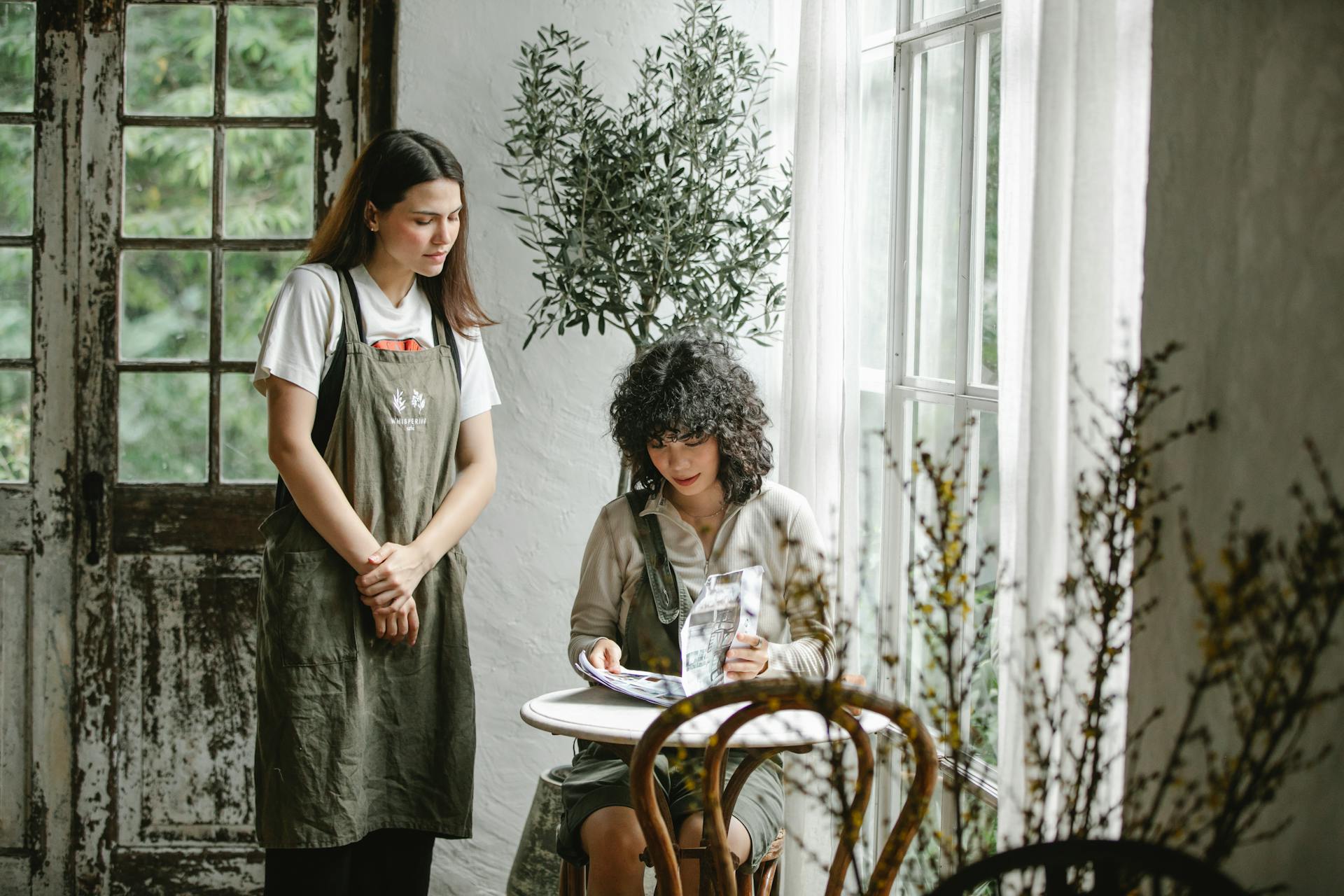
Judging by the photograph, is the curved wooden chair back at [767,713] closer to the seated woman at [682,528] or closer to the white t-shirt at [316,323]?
the seated woman at [682,528]

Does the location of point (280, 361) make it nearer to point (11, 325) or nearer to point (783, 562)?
point (783, 562)

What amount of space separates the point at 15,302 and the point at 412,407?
1.58m

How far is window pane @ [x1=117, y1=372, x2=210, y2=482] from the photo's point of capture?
3.31m

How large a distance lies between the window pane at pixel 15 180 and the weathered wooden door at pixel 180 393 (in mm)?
155

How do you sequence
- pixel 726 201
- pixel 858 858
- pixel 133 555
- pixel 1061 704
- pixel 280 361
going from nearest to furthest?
pixel 1061 704
pixel 280 361
pixel 858 858
pixel 726 201
pixel 133 555

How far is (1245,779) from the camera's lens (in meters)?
1.48

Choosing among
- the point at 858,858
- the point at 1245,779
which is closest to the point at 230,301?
the point at 858,858

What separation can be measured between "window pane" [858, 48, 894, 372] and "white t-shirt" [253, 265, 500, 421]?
1008 mm

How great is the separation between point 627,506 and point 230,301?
59.3 inches

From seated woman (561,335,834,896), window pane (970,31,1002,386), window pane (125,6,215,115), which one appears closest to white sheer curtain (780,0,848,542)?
seated woman (561,335,834,896)

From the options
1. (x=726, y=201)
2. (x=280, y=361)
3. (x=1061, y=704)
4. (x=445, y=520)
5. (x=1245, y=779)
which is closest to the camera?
(x=1245, y=779)

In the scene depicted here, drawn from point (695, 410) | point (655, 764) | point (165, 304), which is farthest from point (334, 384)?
point (165, 304)

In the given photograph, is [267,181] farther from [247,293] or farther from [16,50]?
[16,50]

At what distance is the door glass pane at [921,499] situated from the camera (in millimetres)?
2535
